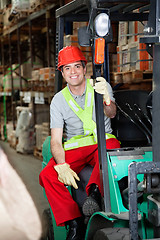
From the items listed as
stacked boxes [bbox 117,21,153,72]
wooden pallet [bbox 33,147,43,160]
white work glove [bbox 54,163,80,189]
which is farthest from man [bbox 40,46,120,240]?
wooden pallet [bbox 33,147,43,160]

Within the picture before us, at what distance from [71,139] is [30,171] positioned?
15.1ft

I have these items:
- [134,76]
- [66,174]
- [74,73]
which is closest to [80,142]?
[66,174]

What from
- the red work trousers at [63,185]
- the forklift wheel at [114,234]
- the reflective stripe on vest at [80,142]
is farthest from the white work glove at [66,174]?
the forklift wheel at [114,234]

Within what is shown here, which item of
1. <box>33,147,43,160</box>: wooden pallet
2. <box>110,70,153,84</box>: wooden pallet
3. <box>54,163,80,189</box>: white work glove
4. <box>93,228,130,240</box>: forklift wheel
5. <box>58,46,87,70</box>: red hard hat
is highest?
<box>58,46,87,70</box>: red hard hat

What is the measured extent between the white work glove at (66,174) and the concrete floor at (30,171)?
2327 mm

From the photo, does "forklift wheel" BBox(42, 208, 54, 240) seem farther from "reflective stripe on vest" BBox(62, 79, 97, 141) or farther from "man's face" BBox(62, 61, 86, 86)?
"man's face" BBox(62, 61, 86, 86)

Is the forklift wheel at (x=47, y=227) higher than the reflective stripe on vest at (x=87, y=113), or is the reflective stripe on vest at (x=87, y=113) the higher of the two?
the reflective stripe on vest at (x=87, y=113)

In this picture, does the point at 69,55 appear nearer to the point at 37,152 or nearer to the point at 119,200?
the point at 119,200

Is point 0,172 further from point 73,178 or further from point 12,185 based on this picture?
point 73,178

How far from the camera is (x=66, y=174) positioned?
307 cm

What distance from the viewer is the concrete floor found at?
586cm

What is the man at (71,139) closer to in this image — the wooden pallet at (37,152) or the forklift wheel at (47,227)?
the forklift wheel at (47,227)

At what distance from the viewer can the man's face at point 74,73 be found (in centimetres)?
342

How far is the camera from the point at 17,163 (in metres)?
8.80
